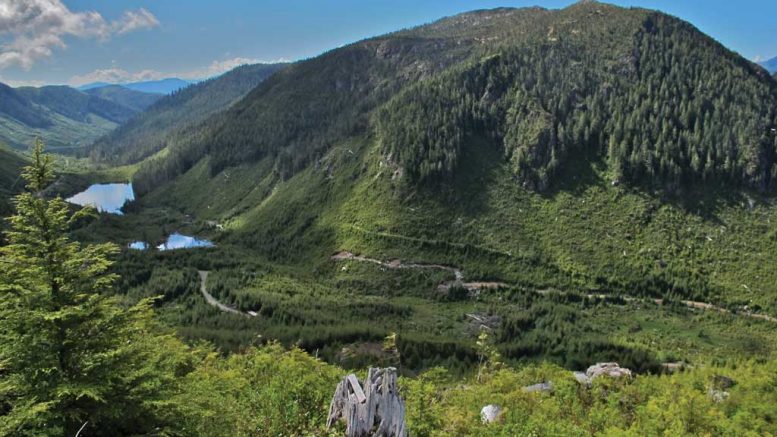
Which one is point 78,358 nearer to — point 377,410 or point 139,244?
point 377,410

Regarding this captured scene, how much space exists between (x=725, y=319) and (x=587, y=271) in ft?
99.9

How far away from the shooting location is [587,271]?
417ft

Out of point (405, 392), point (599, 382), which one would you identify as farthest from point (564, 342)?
point (405, 392)

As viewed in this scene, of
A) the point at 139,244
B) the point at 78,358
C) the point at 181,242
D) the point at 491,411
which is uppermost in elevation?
the point at 78,358

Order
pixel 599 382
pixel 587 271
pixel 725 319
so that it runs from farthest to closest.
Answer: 1. pixel 587 271
2. pixel 725 319
3. pixel 599 382

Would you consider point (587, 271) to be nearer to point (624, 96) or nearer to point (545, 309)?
point (545, 309)

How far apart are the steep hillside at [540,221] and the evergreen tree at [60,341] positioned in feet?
224

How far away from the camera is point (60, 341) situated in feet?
65.6

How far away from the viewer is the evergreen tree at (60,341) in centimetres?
1920

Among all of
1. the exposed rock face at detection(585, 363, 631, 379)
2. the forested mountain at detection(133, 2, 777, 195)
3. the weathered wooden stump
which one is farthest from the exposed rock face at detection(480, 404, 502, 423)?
the forested mountain at detection(133, 2, 777, 195)

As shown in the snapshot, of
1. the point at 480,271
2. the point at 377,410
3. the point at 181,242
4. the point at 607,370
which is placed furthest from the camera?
the point at 181,242

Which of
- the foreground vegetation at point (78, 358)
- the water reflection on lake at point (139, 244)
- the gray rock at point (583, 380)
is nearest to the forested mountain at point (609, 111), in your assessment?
the water reflection on lake at point (139, 244)

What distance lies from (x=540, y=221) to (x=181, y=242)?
128372 millimetres

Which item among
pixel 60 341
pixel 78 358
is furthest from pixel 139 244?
pixel 60 341
